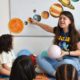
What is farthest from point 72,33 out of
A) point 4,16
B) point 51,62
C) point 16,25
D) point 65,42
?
point 4,16

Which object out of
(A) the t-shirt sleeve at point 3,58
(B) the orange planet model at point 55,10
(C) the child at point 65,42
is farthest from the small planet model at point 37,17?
(A) the t-shirt sleeve at point 3,58

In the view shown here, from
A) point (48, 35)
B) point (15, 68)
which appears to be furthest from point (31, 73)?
point (48, 35)

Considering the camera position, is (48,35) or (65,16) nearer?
(65,16)

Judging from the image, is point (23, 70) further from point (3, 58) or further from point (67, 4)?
point (67, 4)

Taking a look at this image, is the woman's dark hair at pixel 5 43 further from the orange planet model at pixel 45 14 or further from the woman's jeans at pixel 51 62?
the orange planet model at pixel 45 14

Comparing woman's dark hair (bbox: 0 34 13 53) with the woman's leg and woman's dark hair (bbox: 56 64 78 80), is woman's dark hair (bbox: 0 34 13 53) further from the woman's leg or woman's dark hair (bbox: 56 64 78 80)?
woman's dark hair (bbox: 56 64 78 80)

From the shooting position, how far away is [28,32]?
7.34 feet

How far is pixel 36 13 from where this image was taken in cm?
221

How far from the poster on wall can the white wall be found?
1.6 inches

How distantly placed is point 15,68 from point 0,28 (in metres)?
1.25

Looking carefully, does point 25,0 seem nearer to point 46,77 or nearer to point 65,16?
point 65,16

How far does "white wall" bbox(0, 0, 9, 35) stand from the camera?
2.22 metres

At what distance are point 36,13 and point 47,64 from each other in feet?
1.68

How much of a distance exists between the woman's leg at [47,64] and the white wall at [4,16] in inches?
18.5
